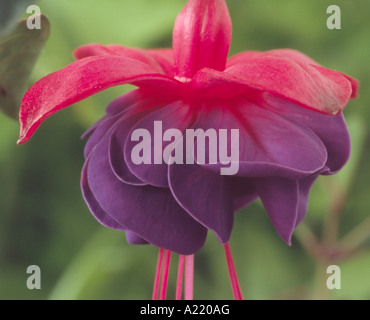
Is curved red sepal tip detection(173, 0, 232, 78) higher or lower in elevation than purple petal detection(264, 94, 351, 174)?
higher

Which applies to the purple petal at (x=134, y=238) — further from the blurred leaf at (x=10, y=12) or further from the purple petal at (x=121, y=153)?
the blurred leaf at (x=10, y=12)

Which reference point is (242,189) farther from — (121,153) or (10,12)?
(10,12)

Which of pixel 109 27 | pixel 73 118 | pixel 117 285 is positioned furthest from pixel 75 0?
pixel 117 285

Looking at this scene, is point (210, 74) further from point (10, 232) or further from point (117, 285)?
point (10, 232)

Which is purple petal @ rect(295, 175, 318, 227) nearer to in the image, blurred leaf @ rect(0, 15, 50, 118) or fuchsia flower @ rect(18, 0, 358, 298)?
fuchsia flower @ rect(18, 0, 358, 298)

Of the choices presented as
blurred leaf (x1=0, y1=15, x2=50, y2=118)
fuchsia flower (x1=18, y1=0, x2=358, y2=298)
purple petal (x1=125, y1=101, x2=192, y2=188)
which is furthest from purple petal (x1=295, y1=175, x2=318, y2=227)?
blurred leaf (x1=0, y1=15, x2=50, y2=118)

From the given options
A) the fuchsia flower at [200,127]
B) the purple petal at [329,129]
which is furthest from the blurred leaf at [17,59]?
the purple petal at [329,129]
